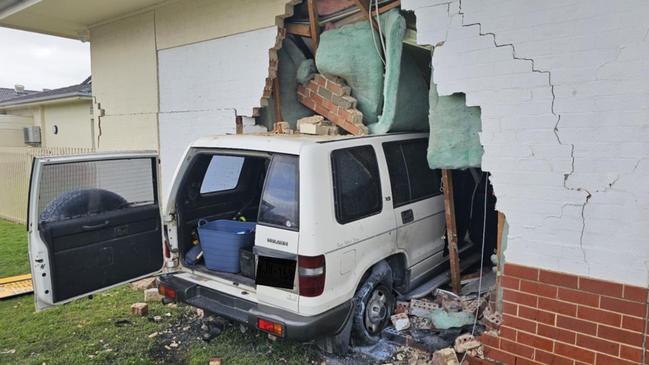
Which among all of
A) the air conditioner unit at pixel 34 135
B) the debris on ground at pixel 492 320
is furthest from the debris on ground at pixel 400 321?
the air conditioner unit at pixel 34 135

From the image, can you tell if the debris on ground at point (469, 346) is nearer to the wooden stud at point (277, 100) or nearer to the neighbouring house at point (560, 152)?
the neighbouring house at point (560, 152)

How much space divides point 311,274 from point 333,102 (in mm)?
2585

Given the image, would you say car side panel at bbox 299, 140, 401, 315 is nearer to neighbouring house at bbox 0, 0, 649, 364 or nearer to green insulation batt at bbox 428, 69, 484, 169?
green insulation batt at bbox 428, 69, 484, 169

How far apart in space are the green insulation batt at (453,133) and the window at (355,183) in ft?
1.89

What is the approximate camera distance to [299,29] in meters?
5.51

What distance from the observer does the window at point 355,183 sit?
3.45 metres

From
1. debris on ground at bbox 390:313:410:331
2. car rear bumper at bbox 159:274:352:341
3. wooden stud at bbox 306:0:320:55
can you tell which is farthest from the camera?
wooden stud at bbox 306:0:320:55

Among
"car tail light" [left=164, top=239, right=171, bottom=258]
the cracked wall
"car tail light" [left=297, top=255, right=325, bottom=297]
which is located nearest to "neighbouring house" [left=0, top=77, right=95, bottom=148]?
"car tail light" [left=164, top=239, right=171, bottom=258]

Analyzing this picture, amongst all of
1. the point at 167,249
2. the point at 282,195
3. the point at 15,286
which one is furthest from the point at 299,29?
the point at 15,286

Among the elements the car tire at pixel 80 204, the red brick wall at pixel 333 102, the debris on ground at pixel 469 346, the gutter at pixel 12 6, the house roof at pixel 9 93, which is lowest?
the debris on ground at pixel 469 346

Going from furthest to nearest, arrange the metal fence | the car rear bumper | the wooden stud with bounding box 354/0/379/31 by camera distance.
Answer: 1. the metal fence
2. the wooden stud with bounding box 354/0/379/31
3. the car rear bumper

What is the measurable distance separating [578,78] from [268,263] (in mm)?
2471

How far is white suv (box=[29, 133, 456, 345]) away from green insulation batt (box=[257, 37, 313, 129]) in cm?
132

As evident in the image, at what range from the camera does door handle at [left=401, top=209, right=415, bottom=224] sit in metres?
4.12
